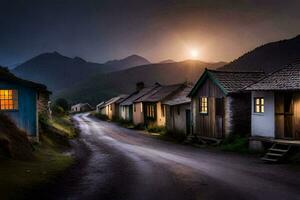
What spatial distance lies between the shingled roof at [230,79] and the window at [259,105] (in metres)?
2.27

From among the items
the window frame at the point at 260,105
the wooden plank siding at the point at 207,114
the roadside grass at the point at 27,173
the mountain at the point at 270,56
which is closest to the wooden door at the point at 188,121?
the wooden plank siding at the point at 207,114

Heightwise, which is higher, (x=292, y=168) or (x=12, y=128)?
(x=12, y=128)

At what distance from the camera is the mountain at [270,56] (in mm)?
92750

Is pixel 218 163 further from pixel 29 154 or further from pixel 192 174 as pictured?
pixel 29 154

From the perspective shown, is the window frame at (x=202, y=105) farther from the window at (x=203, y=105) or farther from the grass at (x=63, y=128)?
the grass at (x=63, y=128)

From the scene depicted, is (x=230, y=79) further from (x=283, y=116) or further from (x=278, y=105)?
(x=283, y=116)

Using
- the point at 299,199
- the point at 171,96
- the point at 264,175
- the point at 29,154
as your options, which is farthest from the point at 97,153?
the point at 171,96

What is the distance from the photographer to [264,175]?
15.4 metres

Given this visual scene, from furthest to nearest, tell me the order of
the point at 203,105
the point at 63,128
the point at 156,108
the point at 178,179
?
the point at 156,108 → the point at 63,128 → the point at 203,105 → the point at 178,179

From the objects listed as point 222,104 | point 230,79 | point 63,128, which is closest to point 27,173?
point 222,104

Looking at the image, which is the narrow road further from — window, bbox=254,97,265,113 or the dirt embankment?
window, bbox=254,97,265,113

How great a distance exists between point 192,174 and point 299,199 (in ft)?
17.6

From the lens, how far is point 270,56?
332 feet

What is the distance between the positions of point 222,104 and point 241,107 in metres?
1.45
